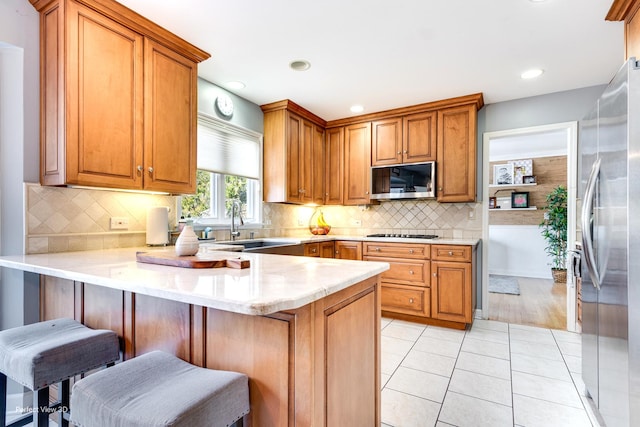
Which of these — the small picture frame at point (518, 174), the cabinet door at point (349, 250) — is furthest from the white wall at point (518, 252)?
the cabinet door at point (349, 250)

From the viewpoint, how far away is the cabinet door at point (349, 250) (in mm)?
3746

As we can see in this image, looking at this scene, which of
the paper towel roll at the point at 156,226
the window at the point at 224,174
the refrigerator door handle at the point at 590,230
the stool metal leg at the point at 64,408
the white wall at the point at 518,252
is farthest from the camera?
the white wall at the point at 518,252

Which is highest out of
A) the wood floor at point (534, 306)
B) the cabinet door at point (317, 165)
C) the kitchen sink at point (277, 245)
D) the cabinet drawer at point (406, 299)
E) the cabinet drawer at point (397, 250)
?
the cabinet door at point (317, 165)

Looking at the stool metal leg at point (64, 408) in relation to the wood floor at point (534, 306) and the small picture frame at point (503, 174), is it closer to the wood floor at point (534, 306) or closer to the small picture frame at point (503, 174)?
the wood floor at point (534, 306)

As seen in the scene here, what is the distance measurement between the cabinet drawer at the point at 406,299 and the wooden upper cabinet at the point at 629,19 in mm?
2414

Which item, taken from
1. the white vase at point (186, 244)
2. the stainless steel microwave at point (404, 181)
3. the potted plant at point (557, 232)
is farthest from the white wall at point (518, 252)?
the white vase at point (186, 244)

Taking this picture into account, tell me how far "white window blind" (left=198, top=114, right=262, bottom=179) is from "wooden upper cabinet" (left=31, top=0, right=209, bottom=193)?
2.07 ft

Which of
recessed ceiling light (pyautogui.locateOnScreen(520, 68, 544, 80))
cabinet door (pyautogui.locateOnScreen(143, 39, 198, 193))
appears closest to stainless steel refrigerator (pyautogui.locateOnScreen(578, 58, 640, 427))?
recessed ceiling light (pyautogui.locateOnScreen(520, 68, 544, 80))

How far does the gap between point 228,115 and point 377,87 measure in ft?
5.09

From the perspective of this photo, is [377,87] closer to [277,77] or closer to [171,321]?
[277,77]

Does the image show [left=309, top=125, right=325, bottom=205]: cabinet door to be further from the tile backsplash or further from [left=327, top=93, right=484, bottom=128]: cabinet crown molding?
the tile backsplash

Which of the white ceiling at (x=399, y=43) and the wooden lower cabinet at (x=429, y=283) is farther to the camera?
the wooden lower cabinet at (x=429, y=283)

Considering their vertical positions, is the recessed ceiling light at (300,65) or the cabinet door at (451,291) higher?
the recessed ceiling light at (300,65)

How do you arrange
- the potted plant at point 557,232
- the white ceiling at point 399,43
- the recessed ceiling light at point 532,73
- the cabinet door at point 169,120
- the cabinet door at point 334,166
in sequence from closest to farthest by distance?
the white ceiling at point 399,43, the cabinet door at point 169,120, the recessed ceiling light at point 532,73, the cabinet door at point 334,166, the potted plant at point 557,232
